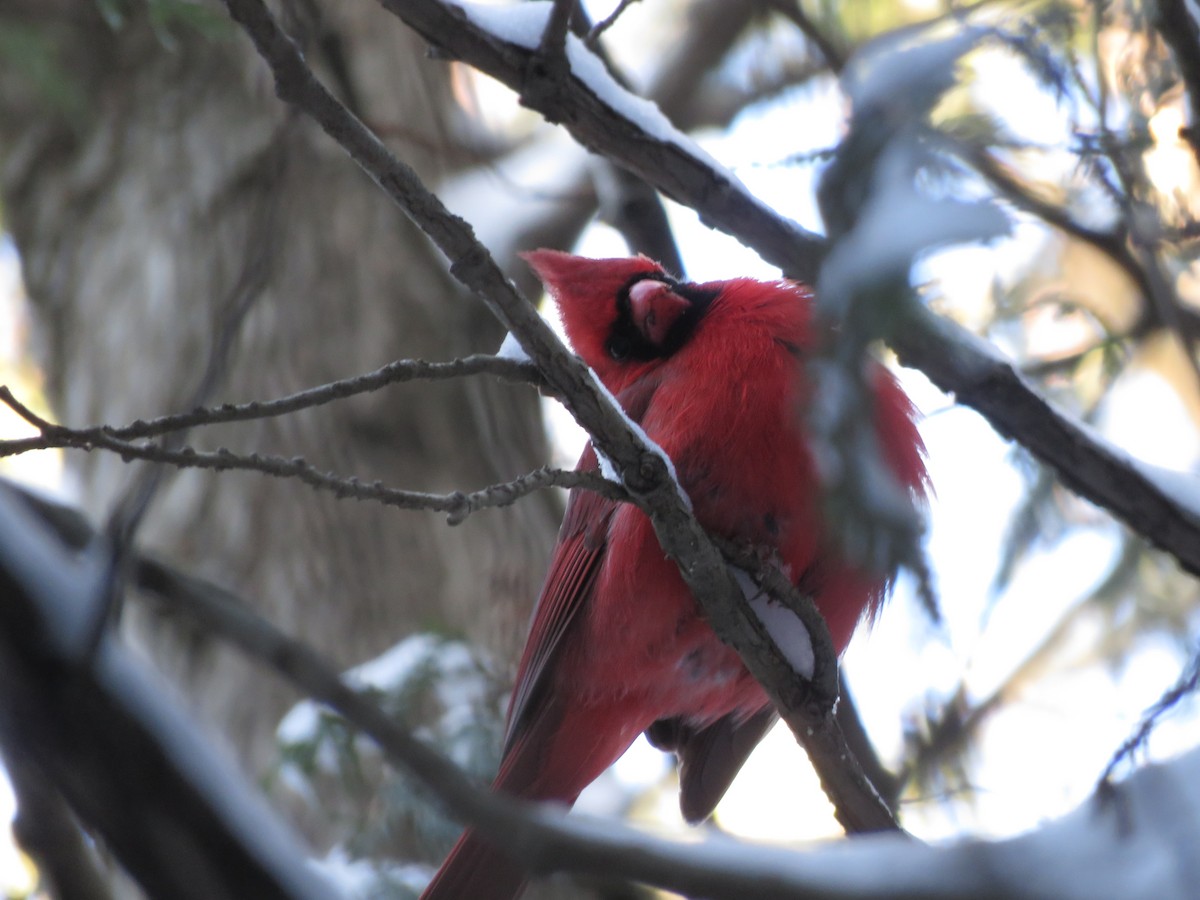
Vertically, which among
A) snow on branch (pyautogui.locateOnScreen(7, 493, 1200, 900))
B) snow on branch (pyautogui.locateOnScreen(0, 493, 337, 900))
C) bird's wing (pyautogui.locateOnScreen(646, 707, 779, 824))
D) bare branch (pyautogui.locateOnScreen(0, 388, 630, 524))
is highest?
bird's wing (pyautogui.locateOnScreen(646, 707, 779, 824))

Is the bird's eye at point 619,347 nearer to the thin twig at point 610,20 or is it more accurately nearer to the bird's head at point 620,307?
the bird's head at point 620,307

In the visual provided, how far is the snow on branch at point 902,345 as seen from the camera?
215cm

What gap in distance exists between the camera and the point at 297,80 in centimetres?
160

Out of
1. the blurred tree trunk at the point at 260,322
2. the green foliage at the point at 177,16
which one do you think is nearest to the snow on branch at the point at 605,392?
the green foliage at the point at 177,16

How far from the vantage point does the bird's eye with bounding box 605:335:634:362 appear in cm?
288

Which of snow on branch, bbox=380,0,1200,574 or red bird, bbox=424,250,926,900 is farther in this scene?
red bird, bbox=424,250,926,900

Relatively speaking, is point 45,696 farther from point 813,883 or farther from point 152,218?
point 152,218

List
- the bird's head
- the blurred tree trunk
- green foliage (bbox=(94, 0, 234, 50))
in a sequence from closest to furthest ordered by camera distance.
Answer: green foliage (bbox=(94, 0, 234, 50))
the bird's head
the blurred tree trunk

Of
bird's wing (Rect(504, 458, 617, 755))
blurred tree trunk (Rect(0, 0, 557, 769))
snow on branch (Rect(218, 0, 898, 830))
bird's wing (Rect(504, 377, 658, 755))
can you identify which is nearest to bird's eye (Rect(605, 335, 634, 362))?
bird's wing (Rect(504, 377, 658, 755))

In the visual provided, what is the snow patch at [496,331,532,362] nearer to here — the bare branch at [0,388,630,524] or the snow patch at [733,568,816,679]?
the bare branch at [0,388,630,524]

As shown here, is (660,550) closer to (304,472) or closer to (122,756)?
(304,472)

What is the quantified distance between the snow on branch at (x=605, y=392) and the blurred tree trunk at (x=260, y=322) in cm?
124

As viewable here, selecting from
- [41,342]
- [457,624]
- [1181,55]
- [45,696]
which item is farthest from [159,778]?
[41,342]

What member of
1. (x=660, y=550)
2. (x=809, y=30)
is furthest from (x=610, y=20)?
(x=660, y=550)
